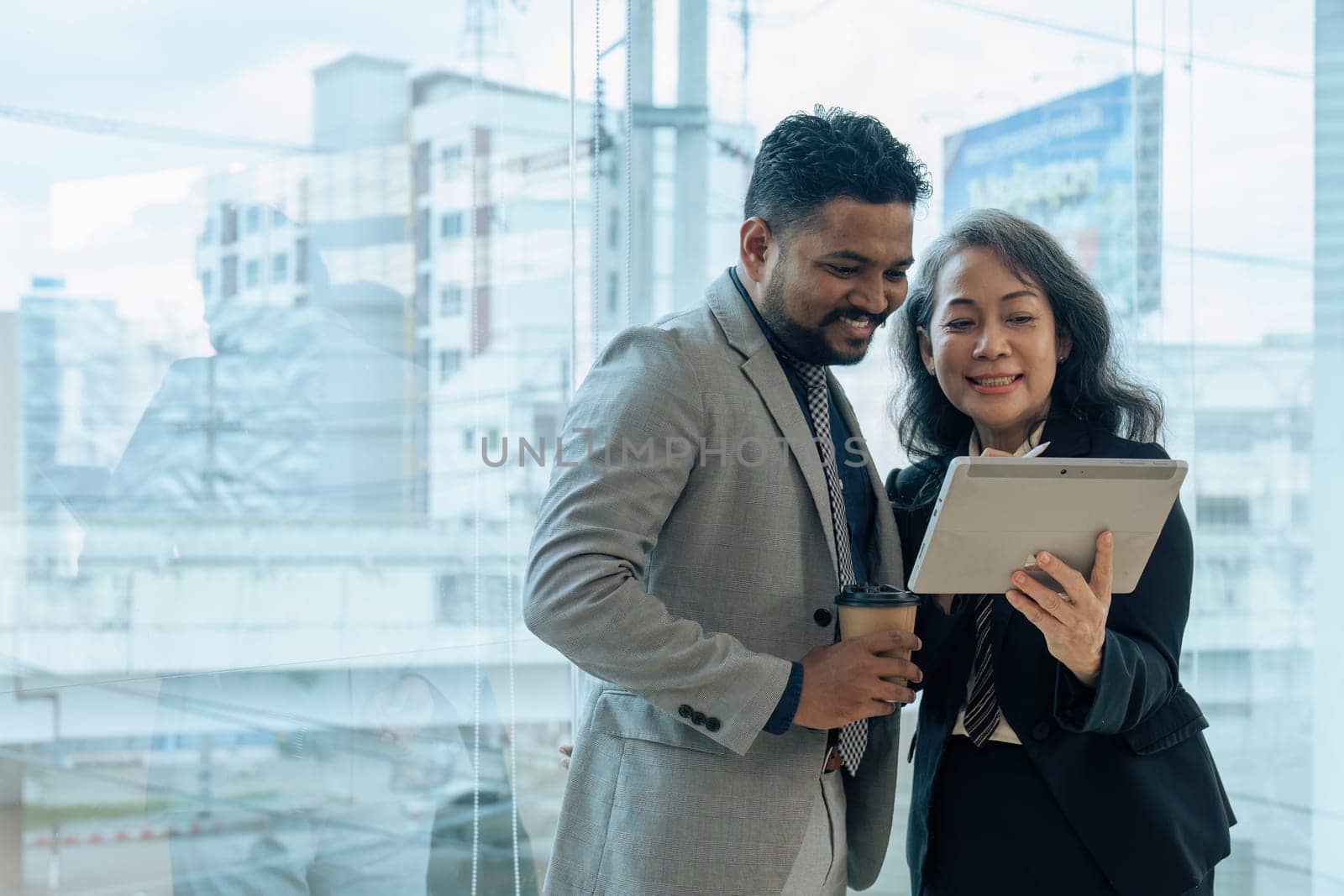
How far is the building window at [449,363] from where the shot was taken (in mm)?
2340

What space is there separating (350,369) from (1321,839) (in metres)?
2.76

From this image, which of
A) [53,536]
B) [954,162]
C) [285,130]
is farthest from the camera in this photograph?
[954,162]

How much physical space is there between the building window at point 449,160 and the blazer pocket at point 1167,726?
160cm

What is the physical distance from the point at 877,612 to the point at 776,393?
321mm

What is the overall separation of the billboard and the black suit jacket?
1.64 metres

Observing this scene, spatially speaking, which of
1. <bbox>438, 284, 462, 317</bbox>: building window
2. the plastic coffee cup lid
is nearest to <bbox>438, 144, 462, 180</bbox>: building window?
<bbox>438, 284, 462, 317</bbox>: building window

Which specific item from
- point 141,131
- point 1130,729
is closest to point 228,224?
point 141,131

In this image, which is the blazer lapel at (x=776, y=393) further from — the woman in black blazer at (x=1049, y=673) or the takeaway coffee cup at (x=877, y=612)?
the woman in black blazer at (x=1049, y=673)

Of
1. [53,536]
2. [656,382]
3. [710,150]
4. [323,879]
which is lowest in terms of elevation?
[323,879]

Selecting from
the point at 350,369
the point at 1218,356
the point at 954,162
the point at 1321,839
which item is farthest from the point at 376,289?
the point at 1321,839

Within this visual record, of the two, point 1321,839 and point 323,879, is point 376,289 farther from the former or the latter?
point 1321,839

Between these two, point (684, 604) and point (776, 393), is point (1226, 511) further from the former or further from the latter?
point (684, 604)

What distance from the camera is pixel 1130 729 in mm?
1514

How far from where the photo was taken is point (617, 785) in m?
1.44
